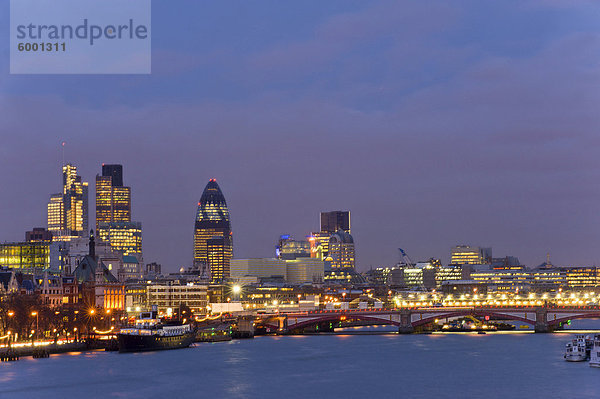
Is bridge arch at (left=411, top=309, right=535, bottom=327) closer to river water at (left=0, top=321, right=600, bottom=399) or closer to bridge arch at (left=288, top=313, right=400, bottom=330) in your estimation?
bridge arch at (left=288, top=313, right=400, bottom=330)

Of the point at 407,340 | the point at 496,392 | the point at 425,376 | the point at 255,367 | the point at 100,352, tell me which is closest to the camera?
the point at 496,392

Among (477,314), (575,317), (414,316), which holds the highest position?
(477,314)

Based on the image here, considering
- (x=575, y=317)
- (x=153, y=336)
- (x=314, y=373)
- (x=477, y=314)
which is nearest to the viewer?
(x=314, y=373)

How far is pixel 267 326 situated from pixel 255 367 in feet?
232

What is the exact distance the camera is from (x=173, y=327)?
152m

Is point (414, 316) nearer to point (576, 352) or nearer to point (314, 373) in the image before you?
point (576, 352)

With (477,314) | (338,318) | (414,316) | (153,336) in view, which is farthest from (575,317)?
(153,336)

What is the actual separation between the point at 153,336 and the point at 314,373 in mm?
35799

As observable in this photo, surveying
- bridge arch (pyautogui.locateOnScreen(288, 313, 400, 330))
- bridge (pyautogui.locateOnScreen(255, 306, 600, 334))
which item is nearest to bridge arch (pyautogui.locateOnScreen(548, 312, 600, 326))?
bridge (pyautogui.locateOnScreen(255, 306, 600, 334))

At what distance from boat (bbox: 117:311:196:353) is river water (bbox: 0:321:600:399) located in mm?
2325

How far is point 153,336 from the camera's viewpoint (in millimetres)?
145250

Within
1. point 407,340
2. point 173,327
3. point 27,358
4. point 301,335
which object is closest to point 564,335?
point 407,340

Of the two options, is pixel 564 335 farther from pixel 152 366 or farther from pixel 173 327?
pixel 152 366

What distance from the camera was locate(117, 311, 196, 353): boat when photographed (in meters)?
142
